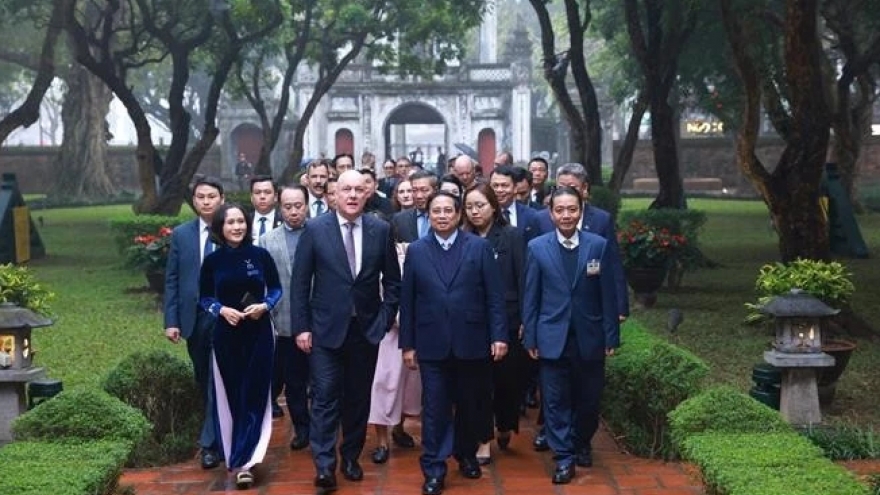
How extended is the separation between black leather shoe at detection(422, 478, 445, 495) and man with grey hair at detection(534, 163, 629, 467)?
102 cm

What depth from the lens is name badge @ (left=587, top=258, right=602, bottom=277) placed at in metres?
7.70

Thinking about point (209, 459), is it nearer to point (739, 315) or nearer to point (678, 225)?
point (739, 315)

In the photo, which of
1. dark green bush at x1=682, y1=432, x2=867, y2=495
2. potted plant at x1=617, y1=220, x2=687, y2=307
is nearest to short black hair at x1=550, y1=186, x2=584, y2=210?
dark green bush at x1=682, y1=432, x2=867, y2=495

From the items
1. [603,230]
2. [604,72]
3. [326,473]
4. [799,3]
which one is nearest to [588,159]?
[799,3]

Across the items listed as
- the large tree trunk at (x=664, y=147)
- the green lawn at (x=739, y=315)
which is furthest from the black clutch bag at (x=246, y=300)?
the large tree trunk at (x=664, y=147)

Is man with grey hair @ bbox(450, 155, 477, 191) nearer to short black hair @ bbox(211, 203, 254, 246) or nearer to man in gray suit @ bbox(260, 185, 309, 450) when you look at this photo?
man in gray suit @ bbox(260, 185, 309, 450)

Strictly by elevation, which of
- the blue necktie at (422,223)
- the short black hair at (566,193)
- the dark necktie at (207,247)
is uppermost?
the short black hair at (566,193)

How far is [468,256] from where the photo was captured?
24.7 ft

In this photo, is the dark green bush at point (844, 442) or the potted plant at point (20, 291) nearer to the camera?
the dark green bush at point (844, 442)

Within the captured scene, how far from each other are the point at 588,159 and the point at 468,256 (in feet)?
46.5

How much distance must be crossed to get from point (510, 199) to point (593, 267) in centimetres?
149

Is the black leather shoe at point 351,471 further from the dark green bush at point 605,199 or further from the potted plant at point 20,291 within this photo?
the dark green bush at point 605,199

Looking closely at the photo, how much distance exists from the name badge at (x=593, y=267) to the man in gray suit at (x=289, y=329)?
1877 millimetres

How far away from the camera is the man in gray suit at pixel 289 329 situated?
8.52m
